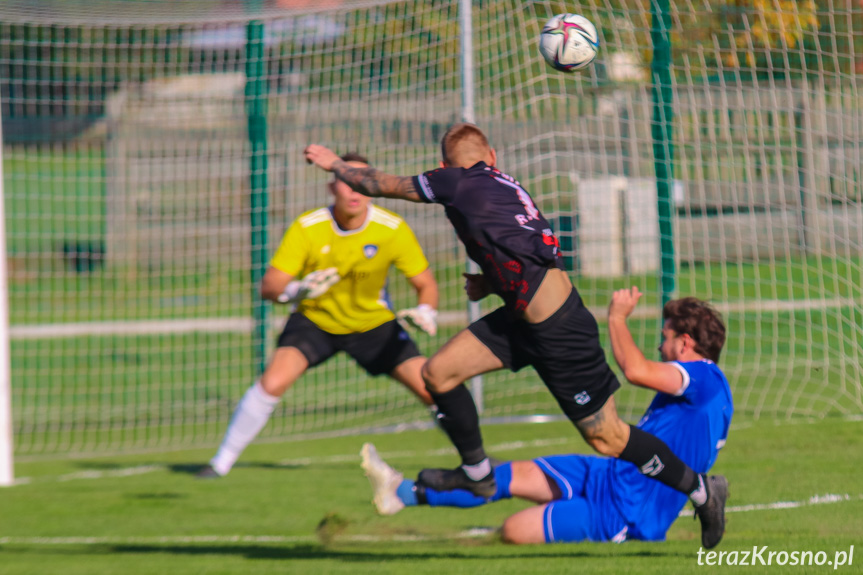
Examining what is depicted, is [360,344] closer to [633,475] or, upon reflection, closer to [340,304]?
[340,304]

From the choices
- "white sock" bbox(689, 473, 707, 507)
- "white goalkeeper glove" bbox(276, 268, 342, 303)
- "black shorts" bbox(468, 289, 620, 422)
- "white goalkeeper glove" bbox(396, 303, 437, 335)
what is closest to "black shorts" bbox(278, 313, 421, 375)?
"white goalkeeper glove" bbox(276, 268, 342, 303)

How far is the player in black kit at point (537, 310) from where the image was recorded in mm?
4773

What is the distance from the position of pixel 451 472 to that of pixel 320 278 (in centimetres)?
174

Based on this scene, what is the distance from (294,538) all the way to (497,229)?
87.1 inches

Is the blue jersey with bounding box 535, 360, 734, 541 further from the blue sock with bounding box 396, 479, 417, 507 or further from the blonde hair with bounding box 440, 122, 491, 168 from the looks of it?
the blonde hair with bounding box 440, 122, 491, 168

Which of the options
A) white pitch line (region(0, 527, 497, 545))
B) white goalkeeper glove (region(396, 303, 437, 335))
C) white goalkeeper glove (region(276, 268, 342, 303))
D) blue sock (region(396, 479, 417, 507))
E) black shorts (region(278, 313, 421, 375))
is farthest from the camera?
black shorts (region(278, 313, 421, 375))

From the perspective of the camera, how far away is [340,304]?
705 centimetres

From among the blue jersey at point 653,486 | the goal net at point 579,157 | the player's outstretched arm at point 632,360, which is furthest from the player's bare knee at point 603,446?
the goal net at point 579,157

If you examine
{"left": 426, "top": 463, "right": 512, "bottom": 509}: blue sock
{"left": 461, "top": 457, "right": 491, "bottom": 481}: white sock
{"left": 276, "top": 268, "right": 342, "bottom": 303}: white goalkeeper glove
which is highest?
{"left": 276, "top": 268, "right": 342, "bottom": 303}: white goalkeeper glove

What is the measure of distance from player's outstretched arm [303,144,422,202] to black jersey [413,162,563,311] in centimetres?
6

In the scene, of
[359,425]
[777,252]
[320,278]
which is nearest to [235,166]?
[359,425]

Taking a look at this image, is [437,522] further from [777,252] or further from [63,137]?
[63,137]

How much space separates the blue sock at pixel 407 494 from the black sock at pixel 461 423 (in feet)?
0.99

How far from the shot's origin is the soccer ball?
18.9ft
